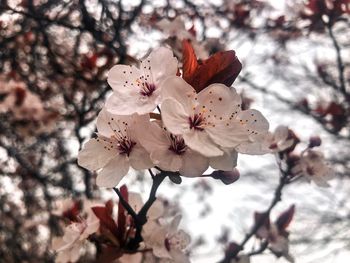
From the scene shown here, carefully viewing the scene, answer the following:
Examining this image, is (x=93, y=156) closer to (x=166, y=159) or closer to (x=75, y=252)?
(x=166, y=159)

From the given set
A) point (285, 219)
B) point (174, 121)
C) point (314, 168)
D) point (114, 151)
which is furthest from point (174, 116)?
point (314, 168)

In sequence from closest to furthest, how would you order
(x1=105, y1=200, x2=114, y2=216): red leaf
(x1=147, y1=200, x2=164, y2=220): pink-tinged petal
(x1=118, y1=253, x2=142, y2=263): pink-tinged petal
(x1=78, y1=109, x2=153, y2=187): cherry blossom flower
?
(x1=78, y1=109, x2=153, y2=187): cherry blossom flower < (x1=118, y1=253, x2=142, y2=263): pink-tinged petal < (x1=105, y1=200, x2=114, y2=216): red leaf < (x1=147, y1=200, x2=164, y2=220): pink-tinged petal

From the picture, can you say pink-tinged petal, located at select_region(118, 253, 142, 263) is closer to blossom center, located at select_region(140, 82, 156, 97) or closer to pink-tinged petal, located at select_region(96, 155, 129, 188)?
pink-tinged petal, located at select_region(96, 155, 129, 188)

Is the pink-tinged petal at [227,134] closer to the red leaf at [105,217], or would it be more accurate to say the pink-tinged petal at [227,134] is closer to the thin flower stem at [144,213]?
the thin flower stem at [144,213]

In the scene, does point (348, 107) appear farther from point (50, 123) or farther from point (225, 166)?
point (225, 166)

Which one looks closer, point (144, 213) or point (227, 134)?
point (227, 134)

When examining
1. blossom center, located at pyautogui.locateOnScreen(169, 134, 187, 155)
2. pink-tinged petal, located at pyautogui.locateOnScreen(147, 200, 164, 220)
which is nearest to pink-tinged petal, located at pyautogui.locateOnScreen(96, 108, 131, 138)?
blossom center, located at pyautogui.locateOnScreen(169, 134, 187, 155)

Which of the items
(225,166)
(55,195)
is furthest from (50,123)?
(225,166)

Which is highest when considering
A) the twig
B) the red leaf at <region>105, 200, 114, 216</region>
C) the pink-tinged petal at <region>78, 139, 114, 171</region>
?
the pink-tinged petal at <region>78, 139, 114, 171</region>
